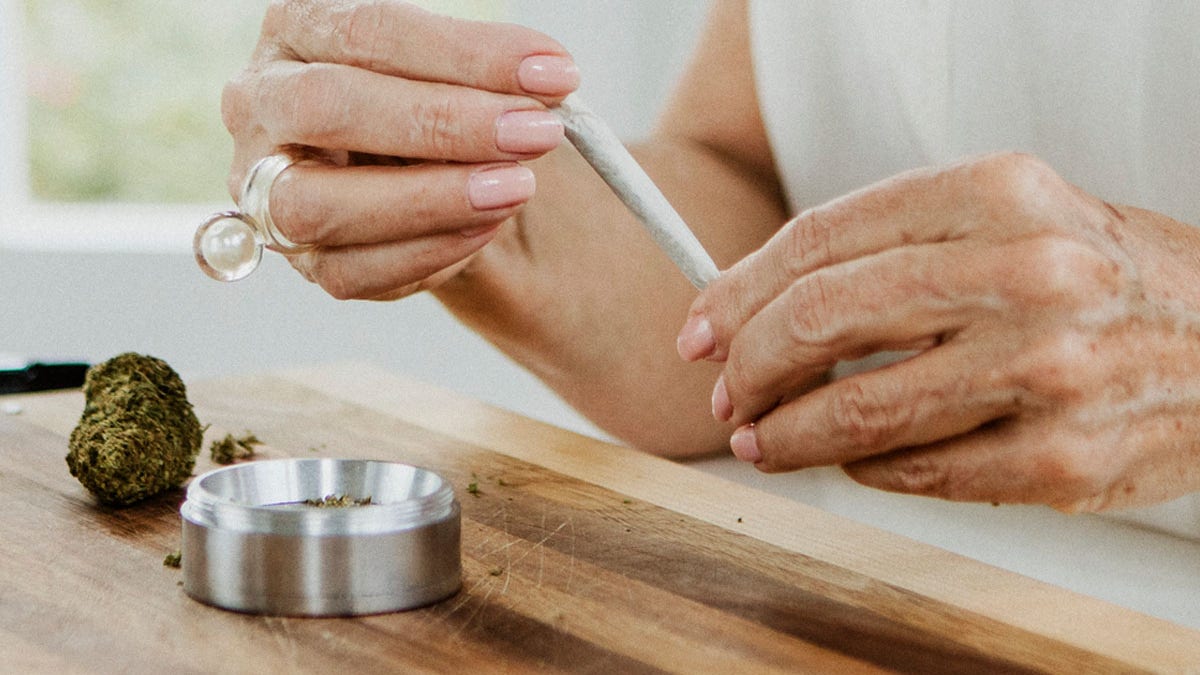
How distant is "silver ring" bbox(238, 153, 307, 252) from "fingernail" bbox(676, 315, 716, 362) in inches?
12.5

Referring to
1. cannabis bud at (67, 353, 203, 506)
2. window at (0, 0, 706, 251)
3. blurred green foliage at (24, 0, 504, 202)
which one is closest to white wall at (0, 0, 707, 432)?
window at (0, 0, 706, 251)

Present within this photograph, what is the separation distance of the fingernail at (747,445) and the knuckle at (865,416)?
62mm

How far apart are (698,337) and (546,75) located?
21 centimetres

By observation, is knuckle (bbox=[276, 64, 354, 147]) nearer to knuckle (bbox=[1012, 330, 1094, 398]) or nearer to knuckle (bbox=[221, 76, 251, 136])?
knuckle (bbox=[221, 76, 251, 136])

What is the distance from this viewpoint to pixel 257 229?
91 cm

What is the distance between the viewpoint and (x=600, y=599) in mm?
797

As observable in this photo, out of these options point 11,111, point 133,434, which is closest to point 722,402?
point 133,434

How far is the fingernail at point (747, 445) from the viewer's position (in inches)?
30.6

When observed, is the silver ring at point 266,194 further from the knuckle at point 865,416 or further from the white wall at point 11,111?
the white wall at point 11,111

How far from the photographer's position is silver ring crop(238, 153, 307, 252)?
926mm

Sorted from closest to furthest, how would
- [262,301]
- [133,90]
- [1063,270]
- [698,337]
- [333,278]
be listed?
[1063,270] → [698,337] → [333,278] → [262,301] → [133,90]

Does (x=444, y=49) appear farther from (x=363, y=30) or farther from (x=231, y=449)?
(x=231, y=449)

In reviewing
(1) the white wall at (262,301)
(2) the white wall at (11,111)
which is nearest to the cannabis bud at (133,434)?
(1) the white wall at (262,301)

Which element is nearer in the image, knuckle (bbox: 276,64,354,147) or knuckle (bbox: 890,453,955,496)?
knuckle (bbox: 890,453,955,496)
